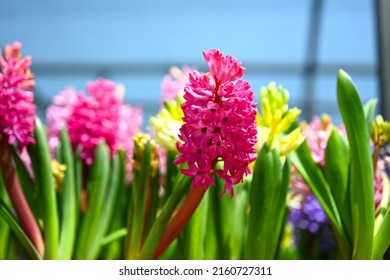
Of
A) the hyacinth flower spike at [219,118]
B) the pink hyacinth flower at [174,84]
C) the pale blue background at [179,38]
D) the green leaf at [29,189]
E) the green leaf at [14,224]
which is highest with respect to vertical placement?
the pale blue background at [179,38]

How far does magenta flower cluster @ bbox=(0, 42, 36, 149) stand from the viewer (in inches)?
19.0

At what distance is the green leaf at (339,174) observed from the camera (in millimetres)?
509

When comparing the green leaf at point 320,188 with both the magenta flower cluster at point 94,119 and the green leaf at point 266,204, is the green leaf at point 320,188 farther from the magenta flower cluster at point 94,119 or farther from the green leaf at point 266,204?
the magenta flower cluster at point 94,119

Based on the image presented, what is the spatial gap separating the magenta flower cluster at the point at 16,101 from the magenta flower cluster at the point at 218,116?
0.17 metres

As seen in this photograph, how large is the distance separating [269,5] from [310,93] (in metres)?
0.56

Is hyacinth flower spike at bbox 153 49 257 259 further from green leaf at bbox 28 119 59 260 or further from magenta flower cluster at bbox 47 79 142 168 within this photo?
magenta flower cluster at bbox 47 79 142 168

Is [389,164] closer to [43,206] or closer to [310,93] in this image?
[43,206]

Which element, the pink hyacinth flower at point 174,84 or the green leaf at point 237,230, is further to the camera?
the pink hyacinth flower at point 174,84

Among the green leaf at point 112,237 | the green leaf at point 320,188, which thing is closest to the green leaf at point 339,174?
the green leaf at point 320,188

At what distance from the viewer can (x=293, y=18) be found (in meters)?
3.32

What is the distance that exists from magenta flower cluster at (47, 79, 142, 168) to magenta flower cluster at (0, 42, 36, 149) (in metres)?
0.16

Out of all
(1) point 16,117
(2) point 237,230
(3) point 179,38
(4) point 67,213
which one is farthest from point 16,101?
(3) point 179,38

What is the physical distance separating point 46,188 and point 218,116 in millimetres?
218

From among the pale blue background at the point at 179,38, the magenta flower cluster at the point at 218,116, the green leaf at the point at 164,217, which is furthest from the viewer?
the pale blue background at the point at 179,38
